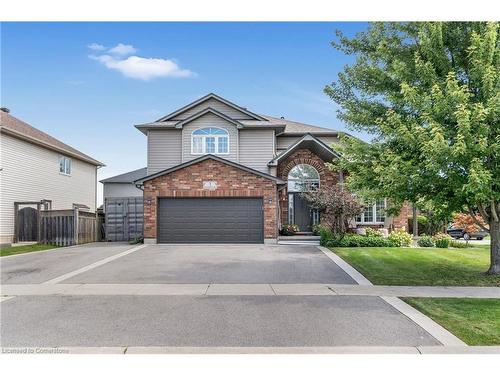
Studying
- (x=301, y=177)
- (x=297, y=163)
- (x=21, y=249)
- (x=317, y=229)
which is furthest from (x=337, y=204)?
(x=21, y=249)

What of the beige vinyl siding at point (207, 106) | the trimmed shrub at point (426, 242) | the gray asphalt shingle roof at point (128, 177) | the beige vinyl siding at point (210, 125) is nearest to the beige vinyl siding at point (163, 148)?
the beige vinyl siding at point (210, 125)

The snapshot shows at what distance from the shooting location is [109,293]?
9453mm

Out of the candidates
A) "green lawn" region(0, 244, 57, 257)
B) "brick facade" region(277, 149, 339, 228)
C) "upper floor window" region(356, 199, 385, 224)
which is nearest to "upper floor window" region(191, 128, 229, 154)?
"brick facade" region(277, 149, 339, 228)

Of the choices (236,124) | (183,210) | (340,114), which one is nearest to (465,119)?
Answer: (340,114)

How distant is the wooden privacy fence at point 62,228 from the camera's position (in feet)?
66.6

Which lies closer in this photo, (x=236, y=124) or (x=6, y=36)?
(x=6, y=36)

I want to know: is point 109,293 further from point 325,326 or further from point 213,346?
point 325,326

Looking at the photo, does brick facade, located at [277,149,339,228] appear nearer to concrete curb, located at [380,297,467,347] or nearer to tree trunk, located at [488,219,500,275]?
tree trunk, located at [488,219,500,275]

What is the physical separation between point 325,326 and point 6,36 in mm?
6813

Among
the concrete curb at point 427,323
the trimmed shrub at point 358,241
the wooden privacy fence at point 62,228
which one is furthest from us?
the wooden privacy fence at point 62,228

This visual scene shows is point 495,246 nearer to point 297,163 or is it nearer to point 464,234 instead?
point 297,163

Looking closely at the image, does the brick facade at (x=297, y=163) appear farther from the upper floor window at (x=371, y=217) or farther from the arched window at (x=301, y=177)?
the upper floor window at (x=371, y=217)

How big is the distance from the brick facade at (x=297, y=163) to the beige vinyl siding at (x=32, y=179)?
45.7ft

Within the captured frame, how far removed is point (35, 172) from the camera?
77.9 ft
